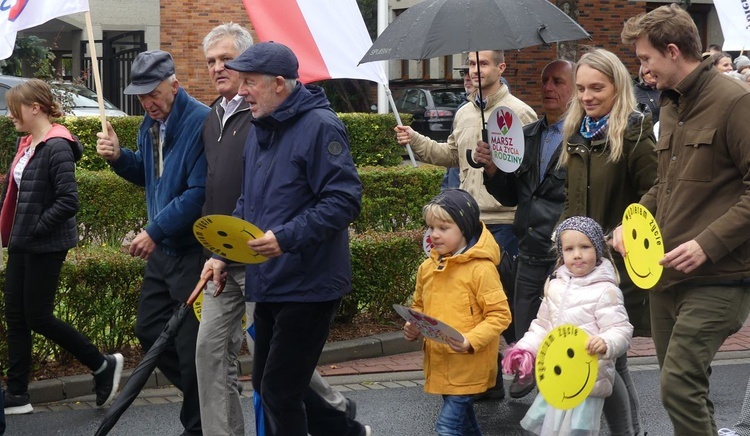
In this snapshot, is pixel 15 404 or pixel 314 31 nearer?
pixel 15 404

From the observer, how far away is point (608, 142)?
5004 millimetres

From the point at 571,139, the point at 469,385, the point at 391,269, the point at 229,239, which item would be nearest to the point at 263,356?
the point at 229,239

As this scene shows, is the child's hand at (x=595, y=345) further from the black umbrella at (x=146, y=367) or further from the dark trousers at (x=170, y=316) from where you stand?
the dark trousers at (x=170, y=316)

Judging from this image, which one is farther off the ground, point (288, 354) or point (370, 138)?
point (288, 354)

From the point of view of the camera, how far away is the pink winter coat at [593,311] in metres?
4.50

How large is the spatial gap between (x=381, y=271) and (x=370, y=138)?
3386mm

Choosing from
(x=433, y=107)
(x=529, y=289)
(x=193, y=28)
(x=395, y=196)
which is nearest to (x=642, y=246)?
(x=529, y=289)

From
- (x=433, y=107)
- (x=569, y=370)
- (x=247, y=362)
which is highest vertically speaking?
(x=569, y=370)

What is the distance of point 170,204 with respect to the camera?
16.8ft

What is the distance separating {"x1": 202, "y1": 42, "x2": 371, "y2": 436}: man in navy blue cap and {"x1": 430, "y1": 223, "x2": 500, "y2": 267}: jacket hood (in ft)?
1.82

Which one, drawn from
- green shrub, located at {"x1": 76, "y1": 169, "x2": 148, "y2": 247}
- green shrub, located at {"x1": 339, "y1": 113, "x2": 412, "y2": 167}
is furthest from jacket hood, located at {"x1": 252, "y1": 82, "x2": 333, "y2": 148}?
green shrub, located at {"x1": 339, "y1": 113, "x2": 412, "y2": 167}

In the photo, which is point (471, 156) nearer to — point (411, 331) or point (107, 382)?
point (411, 331)

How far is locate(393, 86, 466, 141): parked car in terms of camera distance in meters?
23.8

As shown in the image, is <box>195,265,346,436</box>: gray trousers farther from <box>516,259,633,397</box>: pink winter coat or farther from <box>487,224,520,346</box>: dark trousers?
<box>487,224,520,346</box>: dark trousers
